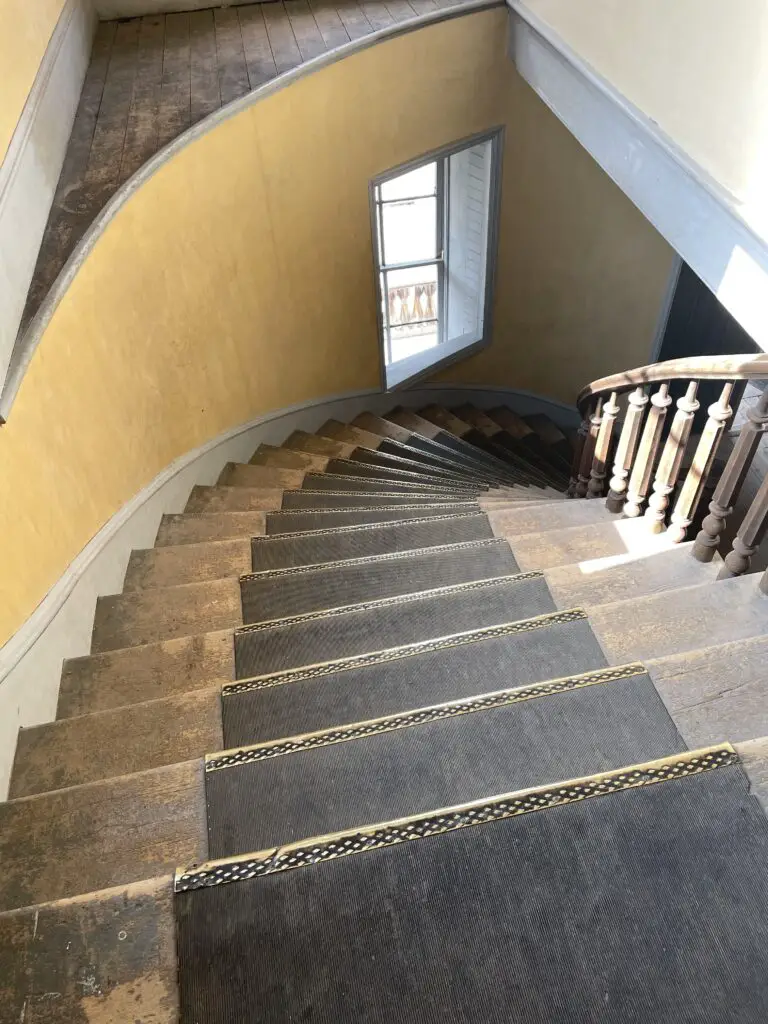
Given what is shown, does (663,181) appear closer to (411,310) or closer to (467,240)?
(467,240)

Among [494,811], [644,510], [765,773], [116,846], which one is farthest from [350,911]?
[644,510]

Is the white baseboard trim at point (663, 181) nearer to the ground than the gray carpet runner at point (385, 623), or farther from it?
farther from it

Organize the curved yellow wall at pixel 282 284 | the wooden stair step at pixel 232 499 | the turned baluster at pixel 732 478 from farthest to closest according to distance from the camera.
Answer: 1. the wooden stair step at pixel 232 499
2. the curved yellow wall at pixel 282 284
3. the turned baluster at pixel 732 478

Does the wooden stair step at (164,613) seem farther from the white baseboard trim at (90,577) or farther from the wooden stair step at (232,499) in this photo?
the wooden stair step at (232,499)

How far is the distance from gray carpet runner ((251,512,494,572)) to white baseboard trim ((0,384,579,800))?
0.50 m

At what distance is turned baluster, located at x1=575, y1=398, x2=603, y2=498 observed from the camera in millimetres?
2975

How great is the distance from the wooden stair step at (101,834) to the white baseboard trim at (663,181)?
2.06 metres

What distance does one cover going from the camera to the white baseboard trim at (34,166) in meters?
1.97

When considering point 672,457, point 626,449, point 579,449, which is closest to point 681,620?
point 672,457

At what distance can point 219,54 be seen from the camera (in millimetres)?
3523

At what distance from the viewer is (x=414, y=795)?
149 centimetres

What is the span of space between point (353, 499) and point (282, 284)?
1325 mm

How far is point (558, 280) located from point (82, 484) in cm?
392

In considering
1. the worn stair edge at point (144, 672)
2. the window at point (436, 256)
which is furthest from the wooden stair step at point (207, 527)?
the window at point (436, 256)
